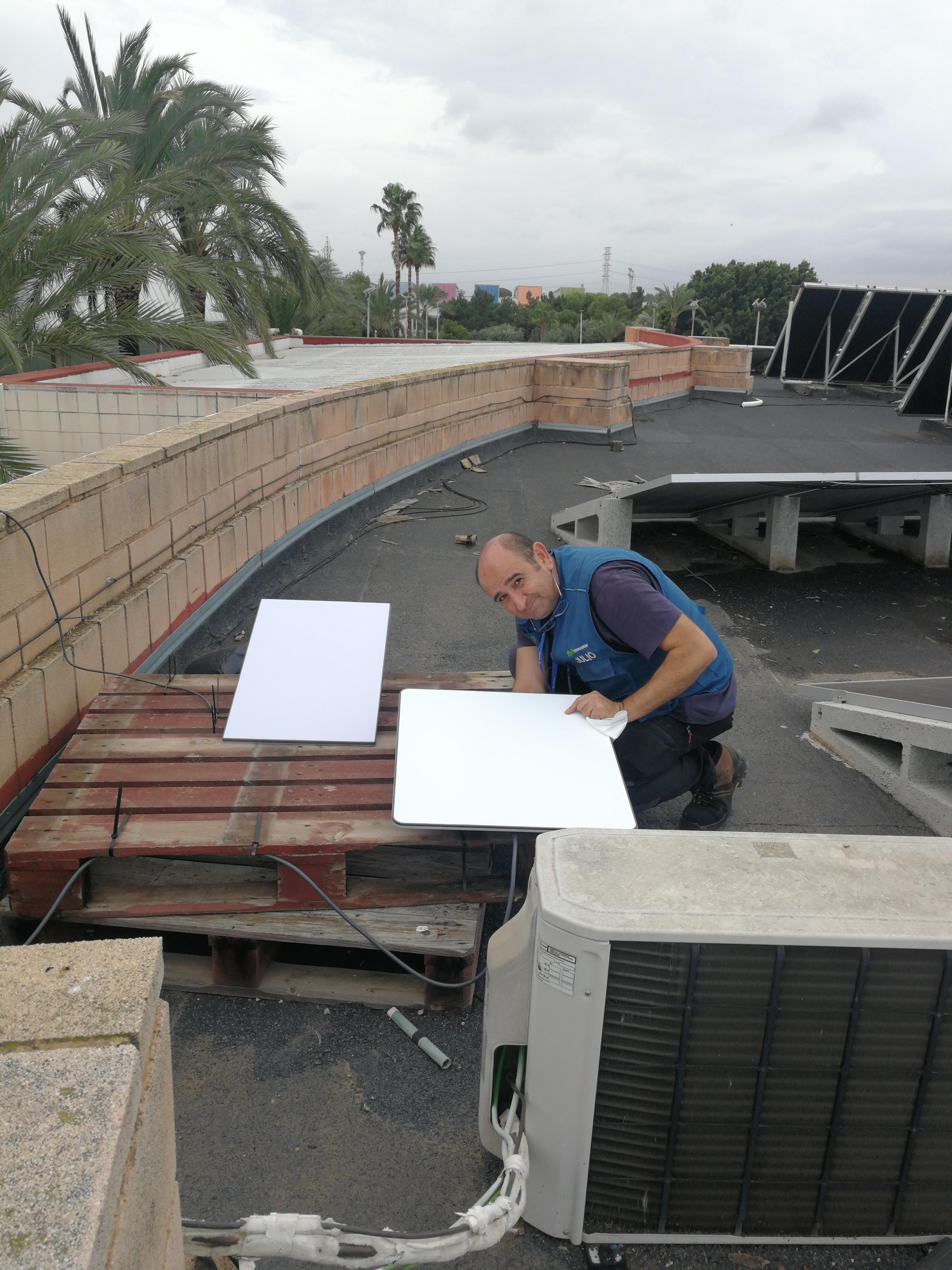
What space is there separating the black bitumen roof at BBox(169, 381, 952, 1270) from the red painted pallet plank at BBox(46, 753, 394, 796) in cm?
68

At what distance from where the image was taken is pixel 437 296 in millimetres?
70938

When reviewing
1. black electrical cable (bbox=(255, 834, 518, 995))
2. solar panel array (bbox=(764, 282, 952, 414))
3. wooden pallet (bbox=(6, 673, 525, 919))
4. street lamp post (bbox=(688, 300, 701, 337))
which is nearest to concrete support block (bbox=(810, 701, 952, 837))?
wooden pallet (bbox=(6, 673, 525, 919))

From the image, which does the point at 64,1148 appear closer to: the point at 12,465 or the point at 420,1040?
the point at 420,1040

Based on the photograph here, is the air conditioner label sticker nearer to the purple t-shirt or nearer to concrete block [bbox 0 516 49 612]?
the purple t-shirt

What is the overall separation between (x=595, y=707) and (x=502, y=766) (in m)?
0.48

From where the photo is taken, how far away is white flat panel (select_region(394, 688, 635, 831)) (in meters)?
2.70

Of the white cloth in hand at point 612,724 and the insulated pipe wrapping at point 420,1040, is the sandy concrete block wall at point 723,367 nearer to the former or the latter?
the white cloth in hand at point 612,724

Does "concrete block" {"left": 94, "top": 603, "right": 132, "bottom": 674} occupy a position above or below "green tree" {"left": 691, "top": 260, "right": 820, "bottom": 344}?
below

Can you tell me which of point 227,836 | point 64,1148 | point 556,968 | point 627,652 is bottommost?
point 227,836

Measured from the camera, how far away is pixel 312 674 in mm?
3738

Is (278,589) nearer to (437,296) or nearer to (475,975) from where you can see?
(475,975)

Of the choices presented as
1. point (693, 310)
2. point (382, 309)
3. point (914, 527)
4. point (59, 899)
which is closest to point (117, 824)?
point (59, 899)

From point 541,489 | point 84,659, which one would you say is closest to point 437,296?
point 541,489

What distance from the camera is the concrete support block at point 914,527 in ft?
24.7
